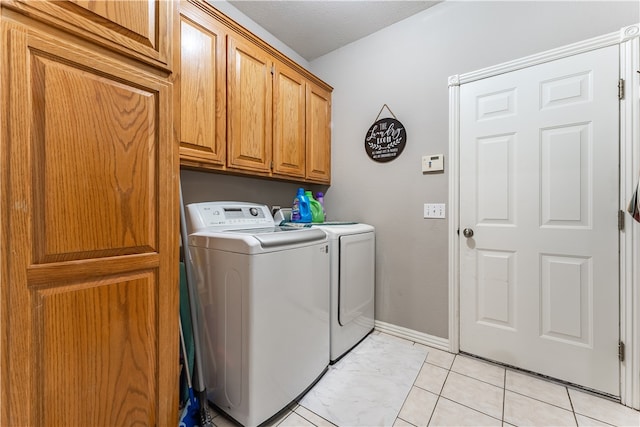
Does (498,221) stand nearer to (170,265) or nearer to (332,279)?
(332,279)

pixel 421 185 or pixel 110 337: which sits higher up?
pixel 421 185

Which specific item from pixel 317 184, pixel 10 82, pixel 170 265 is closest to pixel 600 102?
pixel 317 184

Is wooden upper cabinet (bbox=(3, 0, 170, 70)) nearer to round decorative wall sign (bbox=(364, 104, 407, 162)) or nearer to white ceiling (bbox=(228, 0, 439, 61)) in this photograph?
white ceiling (bbox=(228, 0, 439, 61))

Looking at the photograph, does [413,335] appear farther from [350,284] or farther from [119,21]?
[119,21]

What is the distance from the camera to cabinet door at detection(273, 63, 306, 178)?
199 cm

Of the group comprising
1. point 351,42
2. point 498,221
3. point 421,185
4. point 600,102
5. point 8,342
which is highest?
point 351,42

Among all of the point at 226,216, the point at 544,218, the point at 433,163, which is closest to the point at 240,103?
the point at 226,216

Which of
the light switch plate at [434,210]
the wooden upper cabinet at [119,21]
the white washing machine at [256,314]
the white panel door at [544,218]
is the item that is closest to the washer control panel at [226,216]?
the white washing machine at [256,314]

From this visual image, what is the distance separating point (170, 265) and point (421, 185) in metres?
1.77

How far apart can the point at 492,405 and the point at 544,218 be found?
3.64 ft

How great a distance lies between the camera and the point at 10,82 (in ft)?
2.18

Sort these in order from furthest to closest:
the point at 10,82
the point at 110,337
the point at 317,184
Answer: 1. the point at 317,184
2. the point at 110,337
3. the point at 10,82

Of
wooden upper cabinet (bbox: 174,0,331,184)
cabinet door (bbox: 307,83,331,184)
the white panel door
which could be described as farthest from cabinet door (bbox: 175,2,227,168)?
the white panel door

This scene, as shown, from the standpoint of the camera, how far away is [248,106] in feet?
5.84
